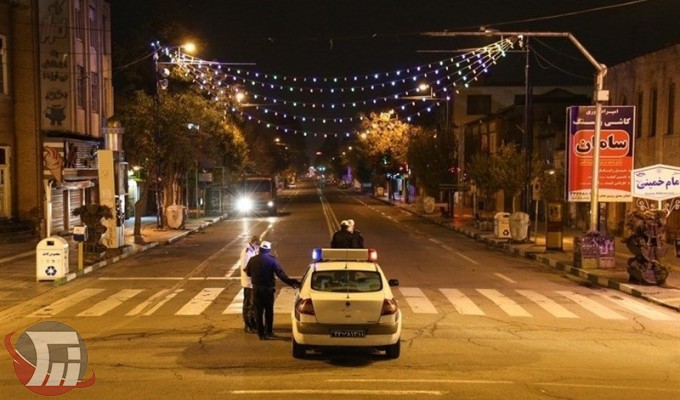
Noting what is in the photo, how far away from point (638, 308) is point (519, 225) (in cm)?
1482

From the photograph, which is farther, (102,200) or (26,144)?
(26,144)

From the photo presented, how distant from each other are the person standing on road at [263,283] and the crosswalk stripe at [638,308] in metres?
7.71

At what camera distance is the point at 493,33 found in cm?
2123

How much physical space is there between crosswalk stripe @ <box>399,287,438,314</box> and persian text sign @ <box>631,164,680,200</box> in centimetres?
774

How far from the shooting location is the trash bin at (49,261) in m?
19.0

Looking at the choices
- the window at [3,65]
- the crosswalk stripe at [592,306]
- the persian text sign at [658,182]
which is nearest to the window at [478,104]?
the window at [3,65]

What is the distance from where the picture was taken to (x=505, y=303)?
1616cm

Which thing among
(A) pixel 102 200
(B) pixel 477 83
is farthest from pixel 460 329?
(B) pixel 477 83

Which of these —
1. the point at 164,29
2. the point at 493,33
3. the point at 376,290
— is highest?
the point at 164,29

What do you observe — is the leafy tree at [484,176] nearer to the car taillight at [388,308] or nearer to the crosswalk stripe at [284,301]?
the crosswalk stripe at [284,301]

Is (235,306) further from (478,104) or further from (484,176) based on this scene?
(478,104)

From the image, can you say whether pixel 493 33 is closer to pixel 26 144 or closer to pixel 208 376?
pixel 208 376

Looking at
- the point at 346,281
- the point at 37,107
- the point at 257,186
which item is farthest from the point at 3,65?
the point at 257,186

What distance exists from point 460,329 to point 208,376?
5.14 meters
